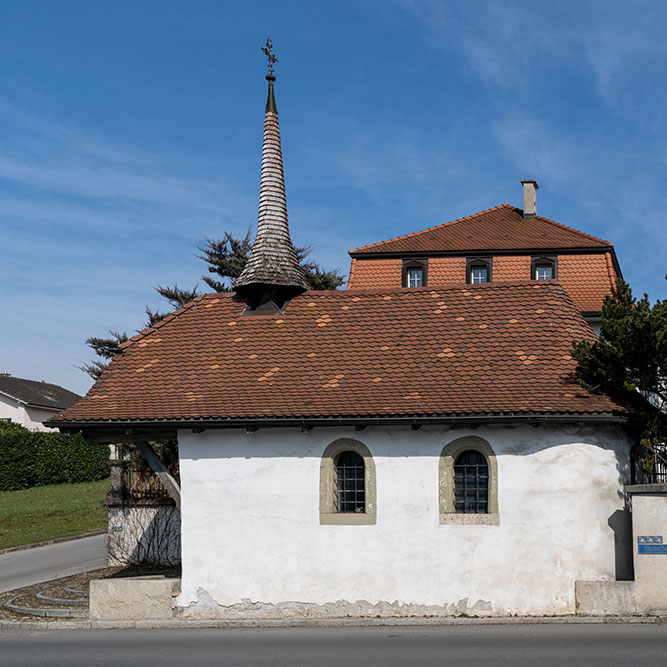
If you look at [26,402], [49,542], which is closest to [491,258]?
[49,542]

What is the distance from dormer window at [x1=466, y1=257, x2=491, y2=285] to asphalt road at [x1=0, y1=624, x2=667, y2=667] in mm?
21857

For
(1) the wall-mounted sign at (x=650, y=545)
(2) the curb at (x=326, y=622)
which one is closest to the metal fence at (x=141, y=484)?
(2) the curb at (x=326, y=622)

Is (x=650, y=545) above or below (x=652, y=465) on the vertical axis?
below

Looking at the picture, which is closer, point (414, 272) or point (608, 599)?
point (608, 599)

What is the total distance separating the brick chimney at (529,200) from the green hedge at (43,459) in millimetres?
21087

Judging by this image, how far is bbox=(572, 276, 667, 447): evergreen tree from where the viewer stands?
1359 centimetres

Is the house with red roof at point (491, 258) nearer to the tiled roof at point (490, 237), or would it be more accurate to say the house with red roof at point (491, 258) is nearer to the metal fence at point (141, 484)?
the tiled roof at point (490, 237)

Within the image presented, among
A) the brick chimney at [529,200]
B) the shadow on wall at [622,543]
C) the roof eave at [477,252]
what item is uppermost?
the brick chimney at [529,200]

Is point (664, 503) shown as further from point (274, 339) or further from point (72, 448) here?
point (72, 448)

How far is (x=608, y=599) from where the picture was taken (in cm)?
1334

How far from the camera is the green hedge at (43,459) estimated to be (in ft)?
128

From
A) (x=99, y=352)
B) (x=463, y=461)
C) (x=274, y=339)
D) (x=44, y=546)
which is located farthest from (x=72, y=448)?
(x=463, y=461)

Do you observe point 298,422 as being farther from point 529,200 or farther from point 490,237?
point 529,200

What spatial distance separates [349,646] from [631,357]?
608 cm
